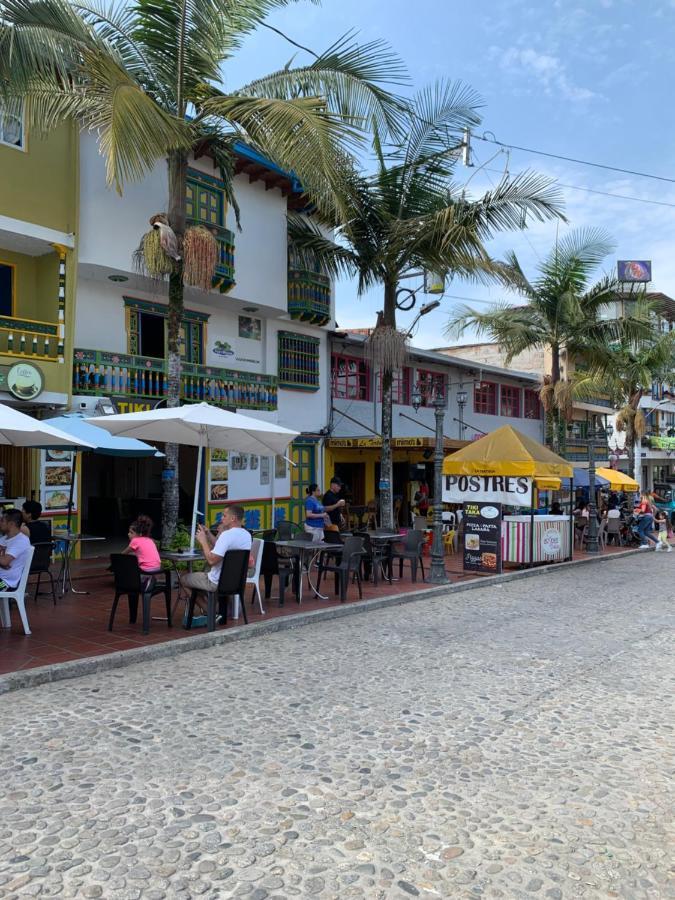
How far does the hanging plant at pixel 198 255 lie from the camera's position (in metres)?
11.5

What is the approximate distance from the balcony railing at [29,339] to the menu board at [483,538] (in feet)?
28.1

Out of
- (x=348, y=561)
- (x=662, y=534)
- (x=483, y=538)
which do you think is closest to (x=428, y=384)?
(x=662, y=534)

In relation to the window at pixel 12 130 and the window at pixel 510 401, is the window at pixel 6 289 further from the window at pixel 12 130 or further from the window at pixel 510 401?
the window at pixel 510 401

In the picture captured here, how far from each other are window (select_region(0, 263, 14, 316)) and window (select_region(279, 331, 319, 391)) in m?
7.00

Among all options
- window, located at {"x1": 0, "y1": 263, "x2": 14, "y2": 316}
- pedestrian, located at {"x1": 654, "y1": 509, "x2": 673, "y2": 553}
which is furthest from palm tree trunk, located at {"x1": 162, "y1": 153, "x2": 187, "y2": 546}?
pedestrian, located at {"x1": 654, "y1": 509, "x2": 673, "y2": 553}

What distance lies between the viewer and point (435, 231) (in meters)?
15.2

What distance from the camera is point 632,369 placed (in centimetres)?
2586

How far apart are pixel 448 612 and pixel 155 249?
284 inches

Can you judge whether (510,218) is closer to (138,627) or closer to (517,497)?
(517,497)

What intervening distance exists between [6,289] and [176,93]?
5.34 m

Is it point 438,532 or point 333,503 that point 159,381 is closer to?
point 333,503

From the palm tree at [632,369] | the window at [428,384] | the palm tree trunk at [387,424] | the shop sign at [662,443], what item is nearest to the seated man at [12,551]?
the palm tree trunk at [387,424]

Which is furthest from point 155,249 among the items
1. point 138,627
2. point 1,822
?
point 1,822

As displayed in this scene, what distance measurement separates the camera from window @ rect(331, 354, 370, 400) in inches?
838
